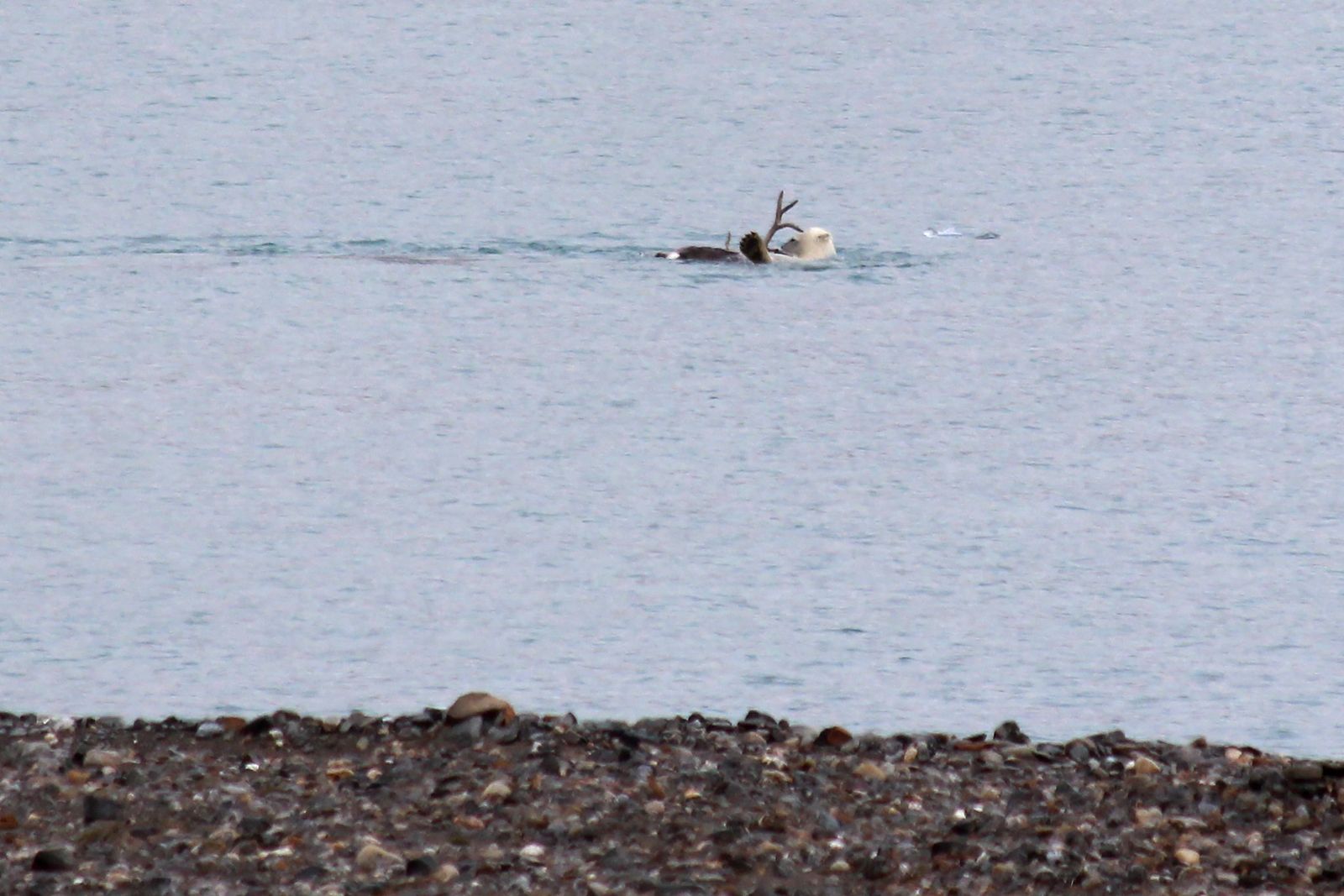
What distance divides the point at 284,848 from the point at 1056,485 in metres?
10.2

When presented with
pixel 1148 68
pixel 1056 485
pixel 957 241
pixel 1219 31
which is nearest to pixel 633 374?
pixel 1056 485

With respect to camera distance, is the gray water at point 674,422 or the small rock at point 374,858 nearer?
the small rock at point 374,858

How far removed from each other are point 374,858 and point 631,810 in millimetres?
1136

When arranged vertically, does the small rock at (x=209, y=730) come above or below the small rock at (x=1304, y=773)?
below

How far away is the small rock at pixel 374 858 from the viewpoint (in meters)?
9.30

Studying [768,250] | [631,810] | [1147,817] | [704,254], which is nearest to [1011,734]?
[1147,817]

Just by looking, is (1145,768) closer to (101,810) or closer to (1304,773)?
(1304,773)

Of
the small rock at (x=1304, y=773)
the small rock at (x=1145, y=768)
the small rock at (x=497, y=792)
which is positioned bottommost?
the small rock at (x=497, y=792)

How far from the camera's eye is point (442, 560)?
53.3ft

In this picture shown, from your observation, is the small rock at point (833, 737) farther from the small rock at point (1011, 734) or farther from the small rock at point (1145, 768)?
the small rock at point (1145, 768)

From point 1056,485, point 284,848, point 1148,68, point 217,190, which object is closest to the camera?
point 284,848

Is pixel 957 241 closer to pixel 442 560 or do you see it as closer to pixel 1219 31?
pixel 442 560

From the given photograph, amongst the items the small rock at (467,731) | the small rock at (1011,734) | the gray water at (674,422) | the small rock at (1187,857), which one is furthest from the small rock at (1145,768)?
the small rock at (467,731)

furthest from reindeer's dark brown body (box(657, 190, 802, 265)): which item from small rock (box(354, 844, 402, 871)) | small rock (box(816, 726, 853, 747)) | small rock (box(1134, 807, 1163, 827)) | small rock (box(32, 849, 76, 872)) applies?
small rock (box(32, 849, 76, 872))
